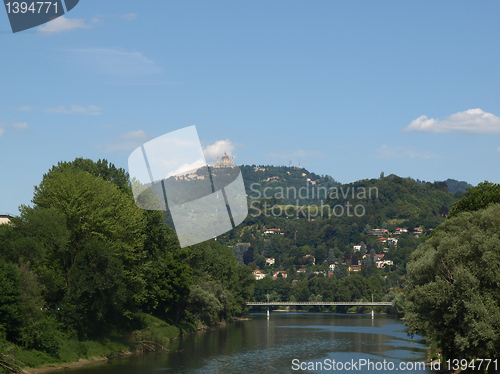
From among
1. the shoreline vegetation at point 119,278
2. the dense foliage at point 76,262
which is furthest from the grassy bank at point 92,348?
the dense foliage at point 76,262

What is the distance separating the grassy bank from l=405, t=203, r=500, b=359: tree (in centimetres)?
A: 2567

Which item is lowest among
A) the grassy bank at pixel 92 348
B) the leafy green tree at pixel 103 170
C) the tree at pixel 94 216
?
the grassy bank at pixel 92 348

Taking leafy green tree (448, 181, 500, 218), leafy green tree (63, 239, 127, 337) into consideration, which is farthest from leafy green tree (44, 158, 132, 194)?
leafy green tree (448, 181, 500, 218)

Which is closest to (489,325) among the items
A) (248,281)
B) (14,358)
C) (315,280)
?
(14,358)

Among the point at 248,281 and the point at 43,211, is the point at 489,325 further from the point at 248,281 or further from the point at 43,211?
the point at 248,281

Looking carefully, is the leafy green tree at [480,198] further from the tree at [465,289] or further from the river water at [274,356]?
the river water at [274,356]

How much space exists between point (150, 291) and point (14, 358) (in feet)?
83.0

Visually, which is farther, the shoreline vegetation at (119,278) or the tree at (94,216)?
the tree at (94,216)

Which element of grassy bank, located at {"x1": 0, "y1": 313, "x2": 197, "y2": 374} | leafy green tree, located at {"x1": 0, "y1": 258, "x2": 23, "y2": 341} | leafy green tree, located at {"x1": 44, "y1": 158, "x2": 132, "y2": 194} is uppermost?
leafy green tree, located at {"x1": 44, "y1": 158, "x2": 132, "y2": 194}

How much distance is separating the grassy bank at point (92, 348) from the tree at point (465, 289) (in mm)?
25671

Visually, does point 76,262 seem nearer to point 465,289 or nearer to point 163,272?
point 163,272

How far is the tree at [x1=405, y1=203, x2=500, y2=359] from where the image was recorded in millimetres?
33938

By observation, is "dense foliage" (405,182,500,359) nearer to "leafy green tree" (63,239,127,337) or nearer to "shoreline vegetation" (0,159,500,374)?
"shoreline vegetation" (0,159,500,374)

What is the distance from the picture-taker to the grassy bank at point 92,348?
39178 mm
